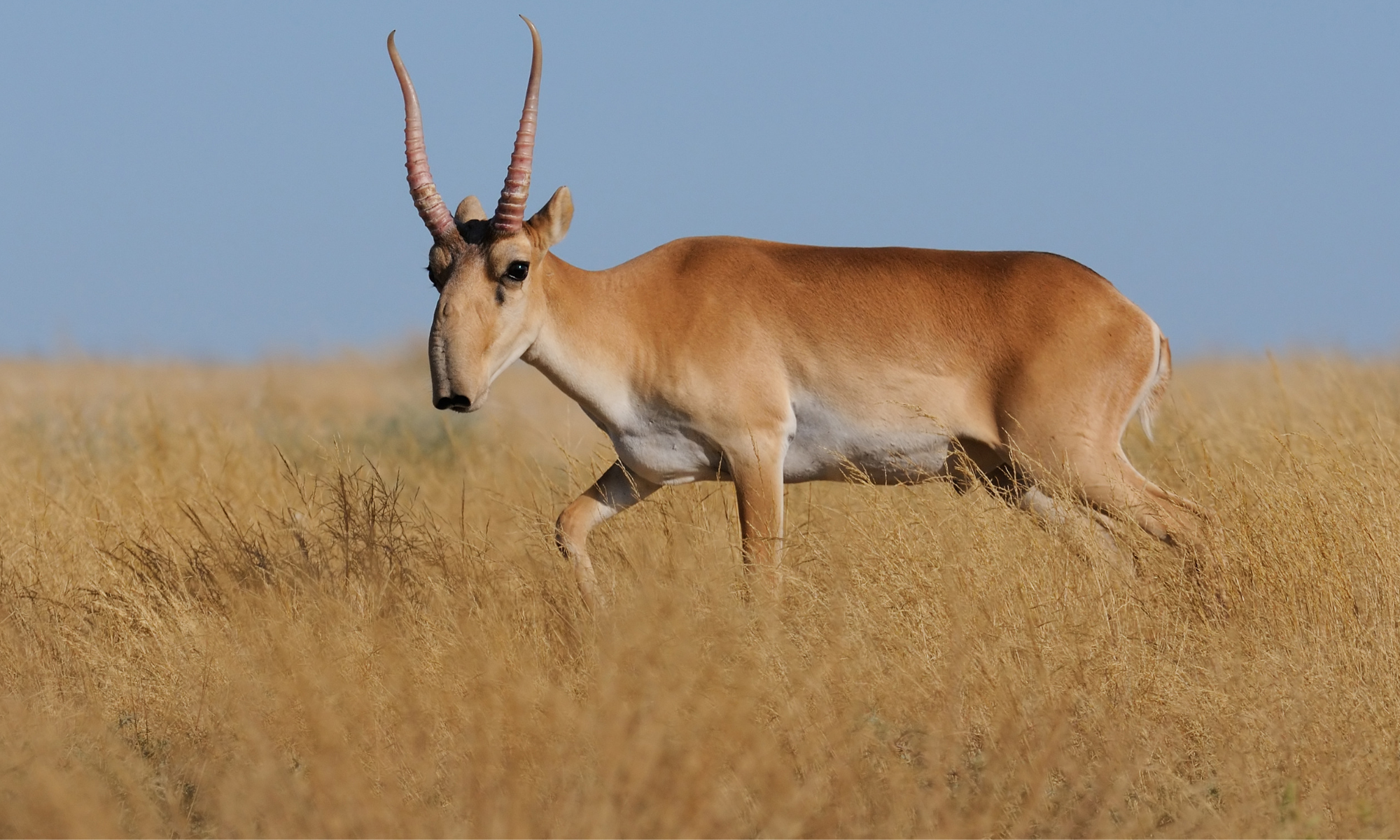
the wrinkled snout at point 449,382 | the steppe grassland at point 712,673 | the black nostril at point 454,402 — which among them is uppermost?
the wrinkled snout at point 449,382

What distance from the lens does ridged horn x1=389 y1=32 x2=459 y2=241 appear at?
6.97m

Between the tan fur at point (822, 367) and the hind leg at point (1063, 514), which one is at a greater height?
the tan fur at point (822, 367)

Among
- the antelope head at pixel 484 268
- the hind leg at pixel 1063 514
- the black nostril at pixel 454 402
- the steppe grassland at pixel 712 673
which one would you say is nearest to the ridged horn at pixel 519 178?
the antelope head at pixel 484 268

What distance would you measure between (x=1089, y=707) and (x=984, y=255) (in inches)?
115

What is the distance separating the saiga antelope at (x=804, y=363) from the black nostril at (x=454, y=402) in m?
0.31

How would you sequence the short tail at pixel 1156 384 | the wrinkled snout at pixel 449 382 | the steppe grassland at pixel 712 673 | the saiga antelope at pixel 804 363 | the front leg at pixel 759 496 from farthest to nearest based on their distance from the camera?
the short tail at pixel 1156 384
the saiga antelope at pixel 804 363
the front leg at pixel 759 496
the wrinkled snout at pixel 449 382
the steppe grassland at pixel 712 673

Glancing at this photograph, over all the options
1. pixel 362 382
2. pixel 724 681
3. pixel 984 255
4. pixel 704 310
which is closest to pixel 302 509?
pixel 704 310

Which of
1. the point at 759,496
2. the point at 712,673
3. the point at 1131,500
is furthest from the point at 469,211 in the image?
the point at 1131,500

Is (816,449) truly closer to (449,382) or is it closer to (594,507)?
(594,507)

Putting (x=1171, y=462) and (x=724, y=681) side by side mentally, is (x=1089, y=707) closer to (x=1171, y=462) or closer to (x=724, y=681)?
(x=724, y=681)

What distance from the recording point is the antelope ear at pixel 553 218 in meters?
6.96

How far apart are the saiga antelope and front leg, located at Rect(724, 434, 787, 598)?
11mm

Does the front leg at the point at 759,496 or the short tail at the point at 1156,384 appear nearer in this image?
the front leg at the point at 759,496

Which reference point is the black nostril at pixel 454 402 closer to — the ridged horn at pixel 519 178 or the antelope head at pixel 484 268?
the antelope head at pixel 484 268
